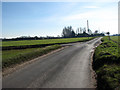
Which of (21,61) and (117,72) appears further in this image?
(21,61)

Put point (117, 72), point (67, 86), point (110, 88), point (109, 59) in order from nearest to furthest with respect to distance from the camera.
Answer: point (110, 88)
point (67, 86)
point (117, 72)
point (109, 59)

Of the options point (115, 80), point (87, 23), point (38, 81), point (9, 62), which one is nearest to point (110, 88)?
point (115, 80)

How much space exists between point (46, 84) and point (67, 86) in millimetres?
1325

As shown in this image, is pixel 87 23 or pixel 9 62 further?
pixel 87 23

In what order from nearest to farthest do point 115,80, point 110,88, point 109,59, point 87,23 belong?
point 110,88, point 115,80, point 109,59, point 87,23

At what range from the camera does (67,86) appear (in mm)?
6844

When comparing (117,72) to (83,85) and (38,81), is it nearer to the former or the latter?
(83,85)

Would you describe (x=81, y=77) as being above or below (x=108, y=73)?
below

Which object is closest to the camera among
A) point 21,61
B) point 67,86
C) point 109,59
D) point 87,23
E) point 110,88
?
point 110,88

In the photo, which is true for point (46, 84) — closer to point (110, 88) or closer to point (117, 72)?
point (110, 88)

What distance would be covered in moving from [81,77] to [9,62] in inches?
313

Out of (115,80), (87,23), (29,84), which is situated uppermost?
(87,23)

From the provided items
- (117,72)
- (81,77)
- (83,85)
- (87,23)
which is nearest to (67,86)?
(83,85)

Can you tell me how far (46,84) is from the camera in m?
7.21
